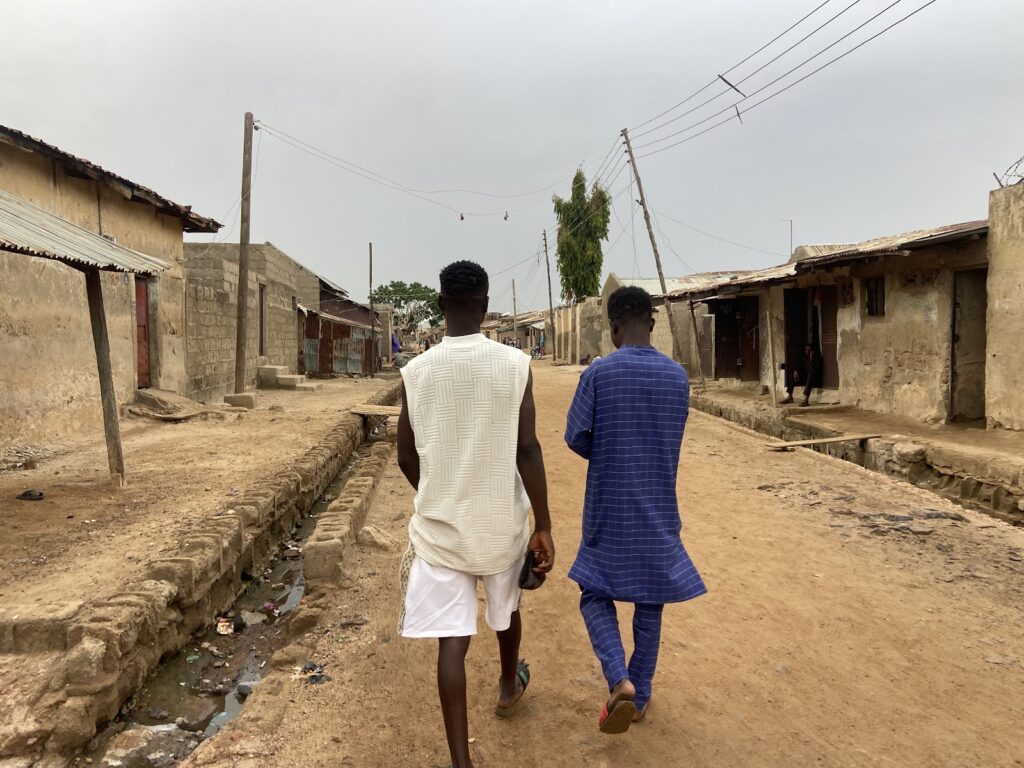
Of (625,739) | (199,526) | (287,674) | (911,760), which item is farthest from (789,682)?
(199,526)

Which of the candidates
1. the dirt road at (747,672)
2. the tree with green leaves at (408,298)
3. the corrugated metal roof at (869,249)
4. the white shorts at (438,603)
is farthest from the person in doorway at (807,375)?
the tree with green leaves at (408,298)

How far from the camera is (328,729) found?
2686 mm

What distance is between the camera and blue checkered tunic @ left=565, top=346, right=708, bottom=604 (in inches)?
96.9

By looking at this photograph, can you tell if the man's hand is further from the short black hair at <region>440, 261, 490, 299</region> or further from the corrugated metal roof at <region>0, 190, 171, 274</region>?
the corrugated metal roof at <region>0, 190, 171, 274</region>

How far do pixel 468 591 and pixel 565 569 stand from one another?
257 centimetres

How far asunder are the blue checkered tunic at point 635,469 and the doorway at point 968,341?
9.22 metres

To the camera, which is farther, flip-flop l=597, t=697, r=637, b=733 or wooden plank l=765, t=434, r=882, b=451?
wooden plank l=765, t=434, r=882, b=451

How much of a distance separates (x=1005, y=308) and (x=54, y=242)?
10.2 meters

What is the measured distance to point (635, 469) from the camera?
8.13 ft

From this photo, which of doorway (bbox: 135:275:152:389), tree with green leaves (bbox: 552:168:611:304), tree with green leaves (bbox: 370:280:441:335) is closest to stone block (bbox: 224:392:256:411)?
doorway (bbox: 135:275:152:389)

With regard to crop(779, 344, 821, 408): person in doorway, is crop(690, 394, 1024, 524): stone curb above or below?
below

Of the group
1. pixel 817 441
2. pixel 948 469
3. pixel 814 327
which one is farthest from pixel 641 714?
pixel 814 327

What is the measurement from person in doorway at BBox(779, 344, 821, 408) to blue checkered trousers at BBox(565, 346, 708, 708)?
446 inches

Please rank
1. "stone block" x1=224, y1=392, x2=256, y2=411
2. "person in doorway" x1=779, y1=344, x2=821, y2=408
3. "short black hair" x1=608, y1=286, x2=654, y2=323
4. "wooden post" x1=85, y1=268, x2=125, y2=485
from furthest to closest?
"stone block" x1=224, y1=392, x2=256, y2=411
"person in doorway" x1=779, y1=344, x2=821, y2=408
"wooden post" x1=85, y1=268, x2=125, y2=485
"short black hair" x1=608, y1=286, x2=654, y2=323
